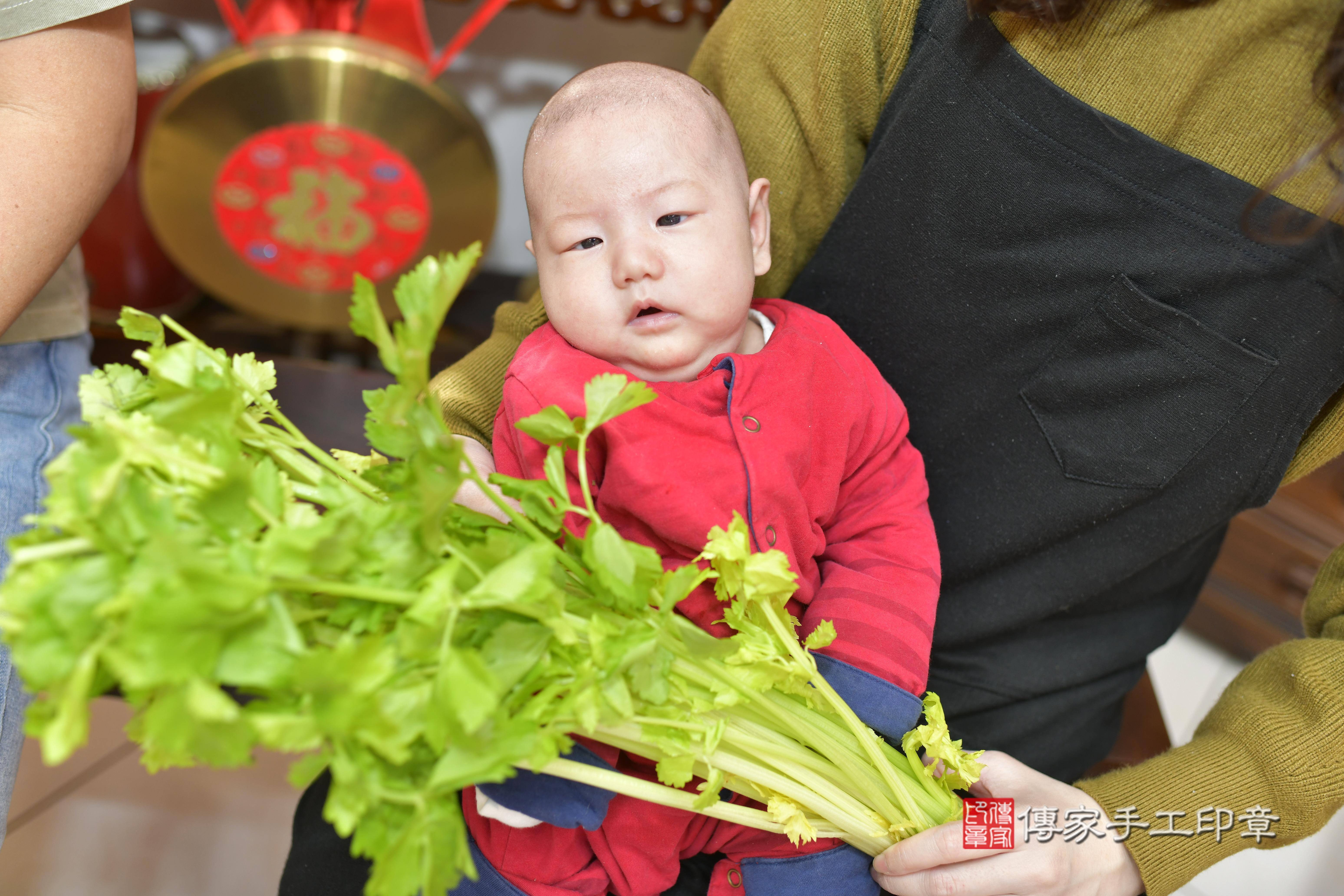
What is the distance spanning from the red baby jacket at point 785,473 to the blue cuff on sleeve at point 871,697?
18mm

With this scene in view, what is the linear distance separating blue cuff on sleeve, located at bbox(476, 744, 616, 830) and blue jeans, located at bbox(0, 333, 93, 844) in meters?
0.47

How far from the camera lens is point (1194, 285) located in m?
0.76

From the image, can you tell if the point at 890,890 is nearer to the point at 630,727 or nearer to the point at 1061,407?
the point at 630,727

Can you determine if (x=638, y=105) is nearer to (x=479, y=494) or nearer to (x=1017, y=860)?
(x=479, y=494)

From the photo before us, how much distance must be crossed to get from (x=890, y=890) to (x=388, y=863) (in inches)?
17.4

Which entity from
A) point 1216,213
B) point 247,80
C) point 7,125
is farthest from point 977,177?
point 247,80

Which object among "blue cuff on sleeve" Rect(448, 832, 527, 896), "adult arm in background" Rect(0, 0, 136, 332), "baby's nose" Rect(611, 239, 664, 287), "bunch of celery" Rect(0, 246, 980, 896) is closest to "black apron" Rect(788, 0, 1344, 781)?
"baby's nose" Rect(611, 239, 664, 287)

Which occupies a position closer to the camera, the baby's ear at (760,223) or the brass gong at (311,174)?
the baby's ear at (760,223)

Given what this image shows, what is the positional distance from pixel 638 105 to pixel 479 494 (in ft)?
1.19

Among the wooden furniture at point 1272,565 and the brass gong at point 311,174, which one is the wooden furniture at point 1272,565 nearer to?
the wooden furniture at point 1272,565

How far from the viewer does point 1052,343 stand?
2.71 ft

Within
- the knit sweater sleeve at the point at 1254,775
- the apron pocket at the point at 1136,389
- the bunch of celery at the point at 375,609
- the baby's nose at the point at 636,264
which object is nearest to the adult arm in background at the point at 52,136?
the bunch of celery at the point at 375,609

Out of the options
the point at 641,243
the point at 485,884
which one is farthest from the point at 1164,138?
the point at 485,884

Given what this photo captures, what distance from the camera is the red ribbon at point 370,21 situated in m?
1.67
